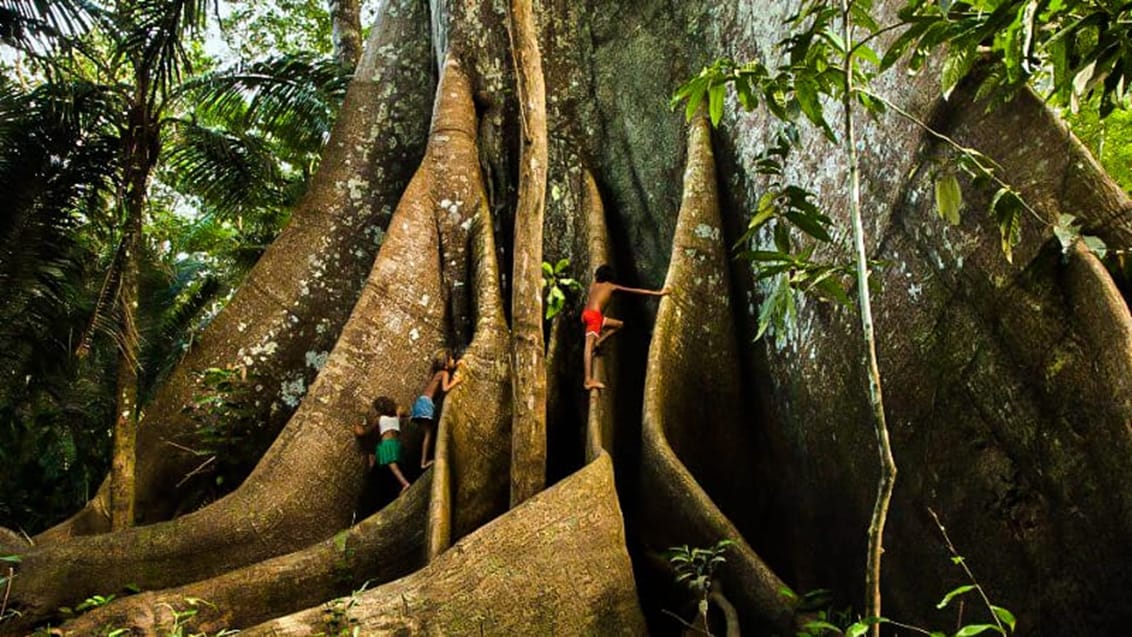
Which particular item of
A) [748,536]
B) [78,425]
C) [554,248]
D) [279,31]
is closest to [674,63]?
[554,248]

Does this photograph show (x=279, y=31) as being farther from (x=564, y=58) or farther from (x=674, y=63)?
(x=674, y=63)

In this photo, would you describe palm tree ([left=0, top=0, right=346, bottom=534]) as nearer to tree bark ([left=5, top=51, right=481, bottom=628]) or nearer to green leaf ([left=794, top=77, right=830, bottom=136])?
tree bark ([left=5, top=51, right=481, bottom=628])

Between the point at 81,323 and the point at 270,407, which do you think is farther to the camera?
the point at 81,323

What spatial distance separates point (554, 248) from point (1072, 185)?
3.37 m

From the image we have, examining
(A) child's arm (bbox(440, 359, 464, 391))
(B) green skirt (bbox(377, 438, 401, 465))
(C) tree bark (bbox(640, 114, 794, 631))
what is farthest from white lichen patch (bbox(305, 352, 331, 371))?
(C) tree bark (bbox(640, 114, 794, 631))

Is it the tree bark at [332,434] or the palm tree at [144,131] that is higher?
the palm tree at [144,131]

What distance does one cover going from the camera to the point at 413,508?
4.38 meters

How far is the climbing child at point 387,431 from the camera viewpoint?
16.7 feet

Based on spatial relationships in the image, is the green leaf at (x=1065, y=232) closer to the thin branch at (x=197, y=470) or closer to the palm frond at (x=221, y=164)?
the thin branch at (x=197, y=470)

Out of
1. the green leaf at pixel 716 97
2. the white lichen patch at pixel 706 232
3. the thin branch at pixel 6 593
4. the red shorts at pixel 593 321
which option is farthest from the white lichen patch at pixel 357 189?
the green leaf at pixel 716 97

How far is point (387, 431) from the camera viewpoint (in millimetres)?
5145

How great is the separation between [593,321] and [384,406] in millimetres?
1281

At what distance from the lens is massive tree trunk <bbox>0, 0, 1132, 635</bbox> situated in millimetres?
3201

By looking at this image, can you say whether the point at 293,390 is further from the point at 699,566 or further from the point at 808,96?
the point at 808,96
